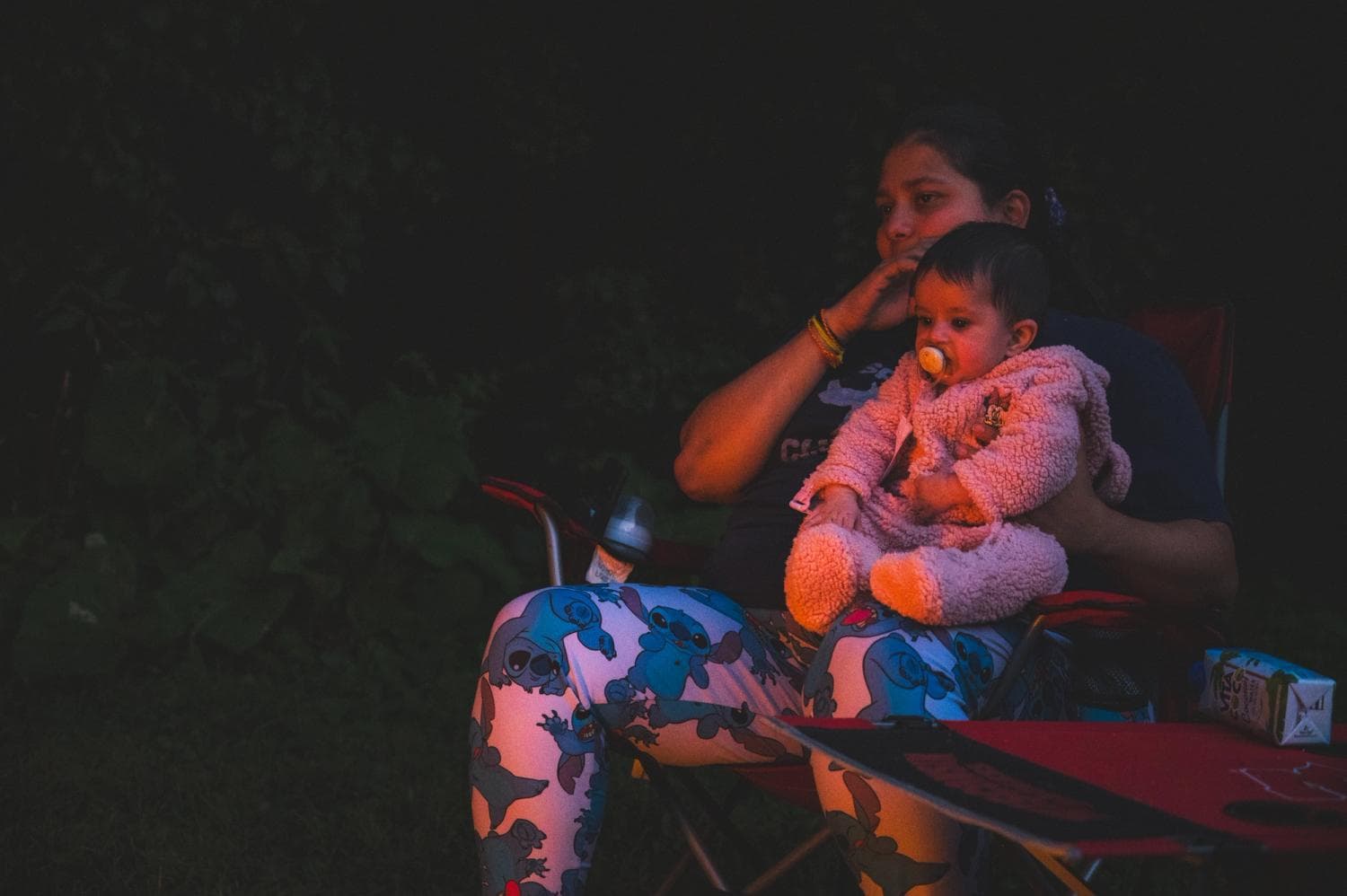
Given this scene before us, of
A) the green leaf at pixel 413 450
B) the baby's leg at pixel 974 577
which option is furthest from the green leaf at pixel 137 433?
the baby's leg at pixel 974 577

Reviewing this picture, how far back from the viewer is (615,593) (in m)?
1.65

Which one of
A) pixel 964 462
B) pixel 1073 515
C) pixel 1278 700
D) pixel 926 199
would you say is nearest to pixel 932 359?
pixel 964 462

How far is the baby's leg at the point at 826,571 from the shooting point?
1.53 meters

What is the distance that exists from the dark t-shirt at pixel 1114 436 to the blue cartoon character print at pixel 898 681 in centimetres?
36

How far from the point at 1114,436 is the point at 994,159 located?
0.52 metres

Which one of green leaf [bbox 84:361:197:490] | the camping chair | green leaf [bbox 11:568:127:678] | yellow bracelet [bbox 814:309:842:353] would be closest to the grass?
green leaf [bbox 11:568:127:678]

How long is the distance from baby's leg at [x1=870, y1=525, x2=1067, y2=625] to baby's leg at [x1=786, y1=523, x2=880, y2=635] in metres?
0.05

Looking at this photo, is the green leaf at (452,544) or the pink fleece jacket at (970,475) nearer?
the pink fleece jacket at (970,475)

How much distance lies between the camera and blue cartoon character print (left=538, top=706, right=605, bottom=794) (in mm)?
1454

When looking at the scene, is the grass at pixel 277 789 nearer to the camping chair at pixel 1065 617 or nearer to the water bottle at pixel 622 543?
the camping chair at pixel 1065 617

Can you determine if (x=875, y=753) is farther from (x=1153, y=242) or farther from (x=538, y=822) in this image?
(x=1153, y=242)

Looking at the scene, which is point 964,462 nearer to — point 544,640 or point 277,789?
point 544,640

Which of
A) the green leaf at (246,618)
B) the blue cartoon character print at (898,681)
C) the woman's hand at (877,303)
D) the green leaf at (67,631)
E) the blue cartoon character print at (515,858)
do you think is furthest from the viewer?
the green leaf at (246,618)

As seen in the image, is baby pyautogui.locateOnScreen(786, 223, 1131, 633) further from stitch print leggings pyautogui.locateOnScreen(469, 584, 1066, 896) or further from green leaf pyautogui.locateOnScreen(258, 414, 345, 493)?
green leaf pyautogui.locateOnScreen(258, 414, 345, 493)
